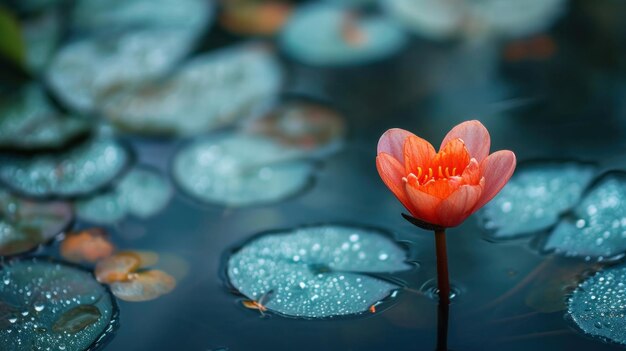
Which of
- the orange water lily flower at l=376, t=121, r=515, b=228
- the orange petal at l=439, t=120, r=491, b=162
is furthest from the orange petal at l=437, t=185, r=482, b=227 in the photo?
the orange petal at l=439, t=120, r=491, b=162

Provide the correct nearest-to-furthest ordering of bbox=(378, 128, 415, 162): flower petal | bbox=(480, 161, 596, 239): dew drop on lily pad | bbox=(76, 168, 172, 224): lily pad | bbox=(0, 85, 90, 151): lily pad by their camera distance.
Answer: bbox=(378, 128, 415, 162): flower petal → bbox=(480, 161, 596, 239): dew drop on lily pad → bbox=(76, 168, 172, 224): lily pad → bbox=(0, 85, 90, 151): lily pad

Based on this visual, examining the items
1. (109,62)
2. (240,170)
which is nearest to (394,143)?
(240,170)

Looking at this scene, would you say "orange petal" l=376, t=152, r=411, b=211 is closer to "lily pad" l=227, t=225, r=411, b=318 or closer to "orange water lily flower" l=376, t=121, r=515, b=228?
"orange water lily flower" l=376, t=121, r=515, b=228

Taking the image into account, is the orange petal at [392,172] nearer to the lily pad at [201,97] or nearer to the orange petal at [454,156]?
the orange petal at [454,156]

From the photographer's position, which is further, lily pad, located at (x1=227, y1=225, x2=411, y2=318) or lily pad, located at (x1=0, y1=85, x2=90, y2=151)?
lily pad, located at (x1=0, y1=85, x2=90, y2=151)

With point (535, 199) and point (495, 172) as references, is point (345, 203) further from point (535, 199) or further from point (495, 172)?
point (495, 172)

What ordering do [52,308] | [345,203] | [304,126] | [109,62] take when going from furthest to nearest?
[109,62] → [304,126] → [345,203] → [52,308]
